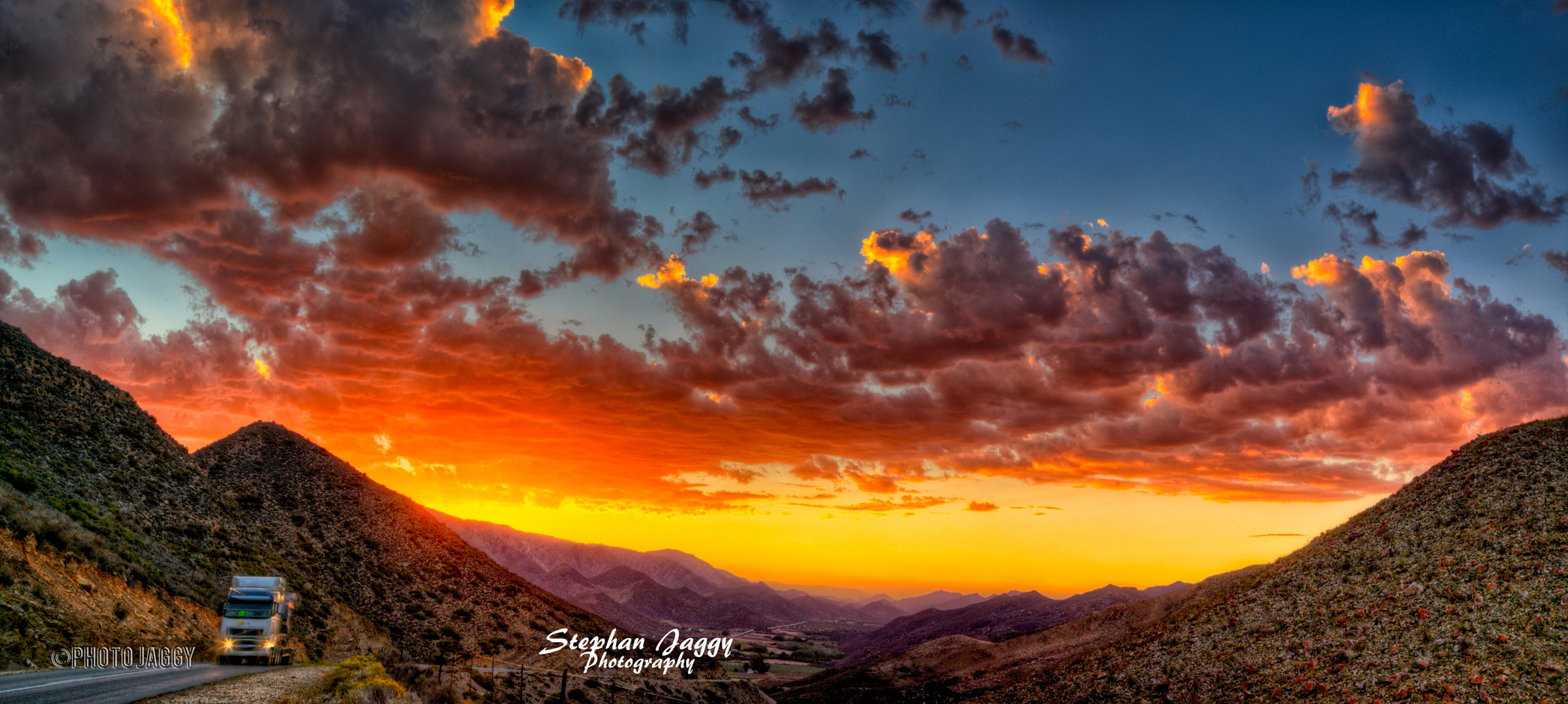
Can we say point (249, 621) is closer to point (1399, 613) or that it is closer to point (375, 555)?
point (1399, 613)

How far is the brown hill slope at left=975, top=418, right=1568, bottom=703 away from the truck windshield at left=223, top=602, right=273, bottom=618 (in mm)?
57388

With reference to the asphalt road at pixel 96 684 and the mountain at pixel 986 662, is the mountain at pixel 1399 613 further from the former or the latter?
the asphalt road at pixel 96 684

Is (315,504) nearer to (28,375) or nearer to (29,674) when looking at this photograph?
(28,375)

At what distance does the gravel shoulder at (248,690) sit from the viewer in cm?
2034

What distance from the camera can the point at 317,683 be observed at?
93.4 feet

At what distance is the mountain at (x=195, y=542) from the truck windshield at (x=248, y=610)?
416 centimetres

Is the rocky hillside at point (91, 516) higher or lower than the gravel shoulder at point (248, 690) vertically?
higher

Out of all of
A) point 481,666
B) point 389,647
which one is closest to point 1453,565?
point 481,666

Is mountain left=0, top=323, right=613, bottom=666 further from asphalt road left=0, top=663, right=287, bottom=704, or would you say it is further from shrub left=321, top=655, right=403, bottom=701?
shrub left=321, top=655, right=403, bottom=701

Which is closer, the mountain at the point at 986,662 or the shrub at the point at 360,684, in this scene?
the shrub at the point at 360,684

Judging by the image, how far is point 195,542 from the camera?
6166 centimetres

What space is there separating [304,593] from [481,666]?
20.0 meters

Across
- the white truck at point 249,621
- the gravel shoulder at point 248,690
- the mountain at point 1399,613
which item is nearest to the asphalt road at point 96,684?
the gravel shoulder at point 248,690

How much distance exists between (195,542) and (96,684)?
51.8 meters
